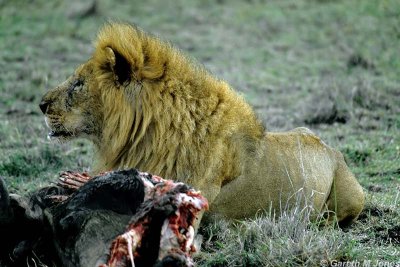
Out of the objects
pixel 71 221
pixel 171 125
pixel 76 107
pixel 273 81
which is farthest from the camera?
pixel 273 81

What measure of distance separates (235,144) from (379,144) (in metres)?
3.13

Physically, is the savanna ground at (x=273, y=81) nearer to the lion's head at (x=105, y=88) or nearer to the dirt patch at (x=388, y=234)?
the dirt patch at (x=388, y=234)

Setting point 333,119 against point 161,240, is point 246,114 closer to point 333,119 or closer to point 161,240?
point 161,240

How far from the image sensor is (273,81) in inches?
419

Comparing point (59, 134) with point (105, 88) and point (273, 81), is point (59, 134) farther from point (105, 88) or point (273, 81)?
point (273, 81)

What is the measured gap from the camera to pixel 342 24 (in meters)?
14.1

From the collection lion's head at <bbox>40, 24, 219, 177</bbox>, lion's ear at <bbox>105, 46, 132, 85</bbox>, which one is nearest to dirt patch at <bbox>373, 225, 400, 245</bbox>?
lion's head at <bbox>40, 24, 219, 177</bbox>

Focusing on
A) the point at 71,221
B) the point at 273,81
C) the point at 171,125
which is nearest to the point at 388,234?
the point at 171,125

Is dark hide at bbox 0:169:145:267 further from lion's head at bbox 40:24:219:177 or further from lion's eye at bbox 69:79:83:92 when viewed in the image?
lion's eye at bbox 69:79:83:92

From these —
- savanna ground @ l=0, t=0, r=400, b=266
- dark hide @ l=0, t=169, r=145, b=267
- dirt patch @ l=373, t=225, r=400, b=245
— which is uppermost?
dark hide @ l=0, t=169, r=145, b=267

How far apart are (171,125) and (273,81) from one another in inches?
251

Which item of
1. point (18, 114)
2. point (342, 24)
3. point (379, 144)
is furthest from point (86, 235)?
point (342, 24)

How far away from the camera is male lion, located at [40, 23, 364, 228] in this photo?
440 cm

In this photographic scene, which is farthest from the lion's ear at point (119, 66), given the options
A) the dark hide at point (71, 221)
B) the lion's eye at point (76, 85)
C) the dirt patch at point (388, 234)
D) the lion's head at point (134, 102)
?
the dirt patch at point (388, 234)
